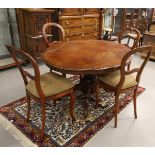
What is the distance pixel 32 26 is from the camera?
341cm

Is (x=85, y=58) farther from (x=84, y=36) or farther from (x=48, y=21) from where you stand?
(x=84, y=36)

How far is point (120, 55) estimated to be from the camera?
2.02m

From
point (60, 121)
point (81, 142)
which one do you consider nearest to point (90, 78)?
point (60, 121)

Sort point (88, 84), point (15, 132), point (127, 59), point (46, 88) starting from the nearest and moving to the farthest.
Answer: point (127, 59) < point (46, 88) < point (15, 132) < point (88, 84)

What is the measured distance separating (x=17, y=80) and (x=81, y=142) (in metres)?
1.86

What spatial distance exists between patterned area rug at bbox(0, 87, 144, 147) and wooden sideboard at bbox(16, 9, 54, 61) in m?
1.43

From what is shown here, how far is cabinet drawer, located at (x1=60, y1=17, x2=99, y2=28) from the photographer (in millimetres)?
3700

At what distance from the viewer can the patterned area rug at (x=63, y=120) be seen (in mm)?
1829

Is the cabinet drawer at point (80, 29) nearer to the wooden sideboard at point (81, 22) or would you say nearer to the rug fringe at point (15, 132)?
the wooden sideboard at point (81, 22)

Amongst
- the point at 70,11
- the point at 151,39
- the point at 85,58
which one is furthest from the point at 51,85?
the point at 151,39

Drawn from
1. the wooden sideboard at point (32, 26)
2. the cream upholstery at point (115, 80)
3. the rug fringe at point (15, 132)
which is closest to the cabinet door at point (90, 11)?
the wooden sideboard at point (32, 26)

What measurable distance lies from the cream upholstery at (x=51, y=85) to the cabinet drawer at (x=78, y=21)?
2.02 metres

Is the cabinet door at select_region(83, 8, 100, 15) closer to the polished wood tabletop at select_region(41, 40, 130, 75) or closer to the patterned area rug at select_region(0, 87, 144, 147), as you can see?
the polished wood tabletop at select_region(41, 40, 130, 75)

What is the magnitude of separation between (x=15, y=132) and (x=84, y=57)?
3.67 ft
